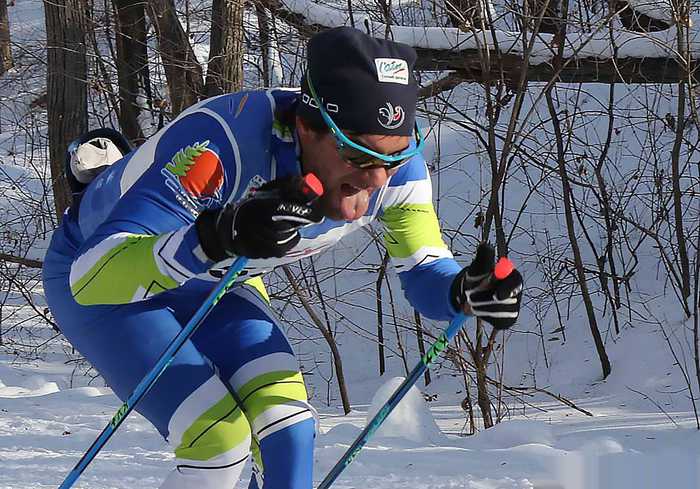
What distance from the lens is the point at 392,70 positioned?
229 cm

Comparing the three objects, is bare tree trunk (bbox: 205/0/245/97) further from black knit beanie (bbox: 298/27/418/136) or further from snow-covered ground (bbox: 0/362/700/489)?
black knit beanie (bbox: 298/27/418/136)

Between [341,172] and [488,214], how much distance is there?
3722mm

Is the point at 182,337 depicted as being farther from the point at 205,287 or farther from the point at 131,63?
the point at 131,63

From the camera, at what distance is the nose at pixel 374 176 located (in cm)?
222

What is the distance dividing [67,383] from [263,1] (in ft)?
10.9

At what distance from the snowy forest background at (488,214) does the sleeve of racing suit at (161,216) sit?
1.79m

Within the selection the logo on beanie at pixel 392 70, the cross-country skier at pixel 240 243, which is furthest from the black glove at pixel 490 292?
the logo on beanie at pixel 392 70

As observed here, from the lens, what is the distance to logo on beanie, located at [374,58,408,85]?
7.41ft

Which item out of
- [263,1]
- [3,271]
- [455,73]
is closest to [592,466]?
[455,73]

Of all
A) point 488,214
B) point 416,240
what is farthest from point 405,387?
point 488,214

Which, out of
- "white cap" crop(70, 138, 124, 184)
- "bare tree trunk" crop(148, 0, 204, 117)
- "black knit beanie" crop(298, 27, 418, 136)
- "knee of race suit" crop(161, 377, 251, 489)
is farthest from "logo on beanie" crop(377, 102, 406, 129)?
"bare tree trunk" crop(148, 0, 204, 117)

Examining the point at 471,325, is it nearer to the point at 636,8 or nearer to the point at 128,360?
Result: the point at 636,8

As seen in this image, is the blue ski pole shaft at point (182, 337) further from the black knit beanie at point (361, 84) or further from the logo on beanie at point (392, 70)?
the logo on beanie at point (392, 70)

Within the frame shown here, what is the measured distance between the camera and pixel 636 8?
589 cm
